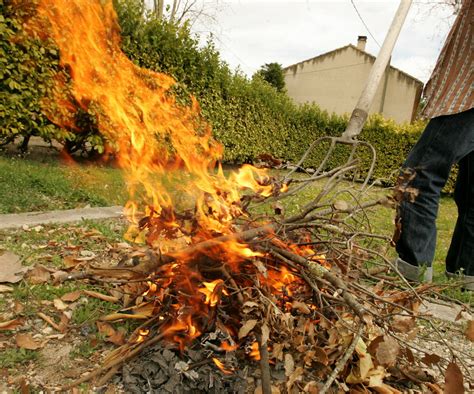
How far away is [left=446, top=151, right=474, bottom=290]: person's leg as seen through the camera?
280 centimetres

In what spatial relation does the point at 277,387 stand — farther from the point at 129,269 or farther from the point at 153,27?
the point at 153,27

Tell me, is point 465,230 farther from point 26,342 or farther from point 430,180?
point 26,342

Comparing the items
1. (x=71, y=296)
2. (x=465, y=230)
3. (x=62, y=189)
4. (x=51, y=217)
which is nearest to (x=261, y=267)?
(x=71, y=296)

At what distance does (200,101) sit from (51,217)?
189 inches

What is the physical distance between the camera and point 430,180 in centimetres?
262

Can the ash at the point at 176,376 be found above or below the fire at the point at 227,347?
below

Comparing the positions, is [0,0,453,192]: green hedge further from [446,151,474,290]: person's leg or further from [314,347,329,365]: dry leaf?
[314,347,329,365]: dry leaf

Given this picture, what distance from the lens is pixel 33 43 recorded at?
15.6 feet

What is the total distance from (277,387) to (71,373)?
2.56 ft

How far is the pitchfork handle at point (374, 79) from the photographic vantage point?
84.2 inches

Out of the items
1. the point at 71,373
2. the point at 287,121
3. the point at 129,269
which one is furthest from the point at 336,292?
the point at 287,121

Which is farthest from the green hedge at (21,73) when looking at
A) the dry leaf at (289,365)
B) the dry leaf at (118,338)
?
the dry leaf at (289,365)

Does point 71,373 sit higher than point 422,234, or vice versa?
point 422,234

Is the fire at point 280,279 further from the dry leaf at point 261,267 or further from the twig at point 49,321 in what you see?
the twig at point 49,321
